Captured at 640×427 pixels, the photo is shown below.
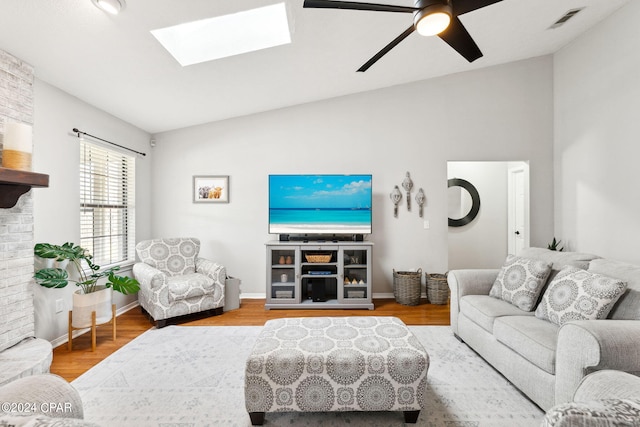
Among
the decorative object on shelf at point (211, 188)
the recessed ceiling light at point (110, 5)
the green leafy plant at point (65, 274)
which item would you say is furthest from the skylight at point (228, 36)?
the green leafy plant at point (65, 274)

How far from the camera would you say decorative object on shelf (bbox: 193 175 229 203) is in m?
4.24

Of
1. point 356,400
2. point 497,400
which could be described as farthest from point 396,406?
point 497,400

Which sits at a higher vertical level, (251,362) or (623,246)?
(623,246)

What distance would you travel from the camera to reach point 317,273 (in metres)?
3.86

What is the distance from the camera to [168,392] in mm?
1994

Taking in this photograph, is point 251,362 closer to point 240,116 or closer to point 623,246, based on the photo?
point 240,116

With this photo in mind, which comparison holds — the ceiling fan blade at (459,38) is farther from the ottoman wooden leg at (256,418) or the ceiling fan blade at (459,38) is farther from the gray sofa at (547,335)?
the ottoman wooden leg at (256,418)

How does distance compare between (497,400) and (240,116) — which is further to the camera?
(240,116)

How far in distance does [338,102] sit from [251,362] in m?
3.57

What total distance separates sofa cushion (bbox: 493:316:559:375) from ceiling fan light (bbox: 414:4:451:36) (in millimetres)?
1902

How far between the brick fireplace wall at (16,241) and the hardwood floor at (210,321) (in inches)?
15.5

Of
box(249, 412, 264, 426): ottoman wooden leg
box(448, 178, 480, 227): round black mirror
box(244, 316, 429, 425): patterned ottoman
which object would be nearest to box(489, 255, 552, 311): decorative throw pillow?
box(244, 316, 429, 425): patterned ottoman

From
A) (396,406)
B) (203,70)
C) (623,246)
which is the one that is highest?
(203,70)

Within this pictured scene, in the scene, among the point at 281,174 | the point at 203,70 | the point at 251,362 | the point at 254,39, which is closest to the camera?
the point at 251,362
